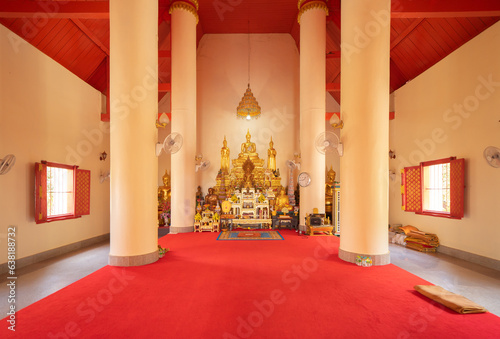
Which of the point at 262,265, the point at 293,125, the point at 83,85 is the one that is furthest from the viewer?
the point at 293,125

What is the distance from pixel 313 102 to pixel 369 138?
12.9ft

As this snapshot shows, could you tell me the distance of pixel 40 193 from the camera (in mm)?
5695

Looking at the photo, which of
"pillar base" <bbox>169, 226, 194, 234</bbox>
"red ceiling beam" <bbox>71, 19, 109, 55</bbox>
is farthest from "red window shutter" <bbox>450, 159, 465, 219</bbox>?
"red ceiling beam" <bbox>71, 19, 109, 55</bbox>

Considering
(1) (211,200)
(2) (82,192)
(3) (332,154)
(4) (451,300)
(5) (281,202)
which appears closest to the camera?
(4) (451,300)

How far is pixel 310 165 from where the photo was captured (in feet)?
28.0

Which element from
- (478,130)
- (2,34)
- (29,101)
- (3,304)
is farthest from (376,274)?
(2,34)

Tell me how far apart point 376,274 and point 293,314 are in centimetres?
207

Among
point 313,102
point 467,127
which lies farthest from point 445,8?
point 313,102

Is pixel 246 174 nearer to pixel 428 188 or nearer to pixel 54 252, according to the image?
pixel 428 188

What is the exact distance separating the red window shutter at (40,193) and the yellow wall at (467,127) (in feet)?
28.7

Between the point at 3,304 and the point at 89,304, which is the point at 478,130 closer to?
the point at 89,304

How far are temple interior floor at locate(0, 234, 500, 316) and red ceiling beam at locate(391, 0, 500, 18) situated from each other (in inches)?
184

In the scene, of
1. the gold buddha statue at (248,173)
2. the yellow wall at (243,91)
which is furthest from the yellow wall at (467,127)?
the gold buddha statue at (248,173)

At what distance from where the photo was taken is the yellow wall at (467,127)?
5.28 meters
